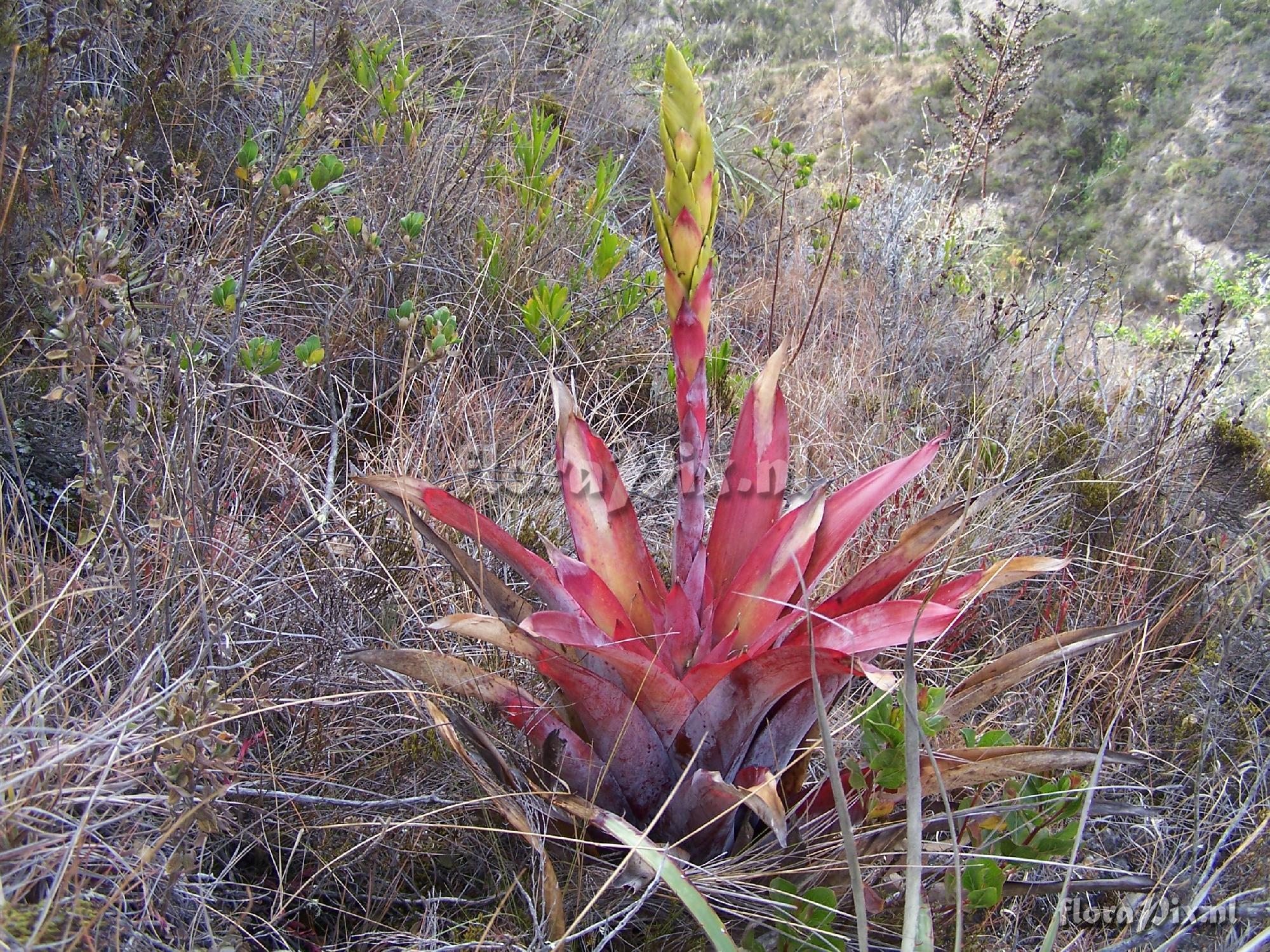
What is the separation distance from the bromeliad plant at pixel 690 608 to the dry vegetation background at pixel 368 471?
0.17 meters

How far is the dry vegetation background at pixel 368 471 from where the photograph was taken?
1.40 m

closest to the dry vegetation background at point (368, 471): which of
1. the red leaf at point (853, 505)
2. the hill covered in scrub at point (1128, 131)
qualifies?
the red leaf at point (853, 505)

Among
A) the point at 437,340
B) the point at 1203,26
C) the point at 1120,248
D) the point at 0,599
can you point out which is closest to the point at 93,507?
the point at 0,599

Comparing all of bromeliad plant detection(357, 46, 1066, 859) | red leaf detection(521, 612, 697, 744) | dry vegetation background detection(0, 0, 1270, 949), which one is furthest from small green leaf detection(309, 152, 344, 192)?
red leaf detection(521, 612, 697, 744)

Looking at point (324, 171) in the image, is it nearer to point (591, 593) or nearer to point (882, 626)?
point (591, 593)

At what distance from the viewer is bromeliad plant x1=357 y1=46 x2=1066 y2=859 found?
135 cm

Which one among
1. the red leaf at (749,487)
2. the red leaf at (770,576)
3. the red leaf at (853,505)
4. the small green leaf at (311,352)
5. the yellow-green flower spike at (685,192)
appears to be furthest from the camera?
the small green leaf at (311,352)

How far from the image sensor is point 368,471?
2186 mm

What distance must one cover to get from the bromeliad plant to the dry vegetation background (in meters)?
0.17

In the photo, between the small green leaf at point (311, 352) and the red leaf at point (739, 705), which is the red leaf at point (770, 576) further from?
the small green leaf at point (311, 352)

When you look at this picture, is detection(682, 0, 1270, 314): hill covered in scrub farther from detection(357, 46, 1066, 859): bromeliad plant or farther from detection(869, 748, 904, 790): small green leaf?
detection(869, 748, 904, 790): small green leaf

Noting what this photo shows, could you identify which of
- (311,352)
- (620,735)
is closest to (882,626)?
(620,735)

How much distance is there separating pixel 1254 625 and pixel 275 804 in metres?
2.44

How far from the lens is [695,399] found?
143 centimetres
